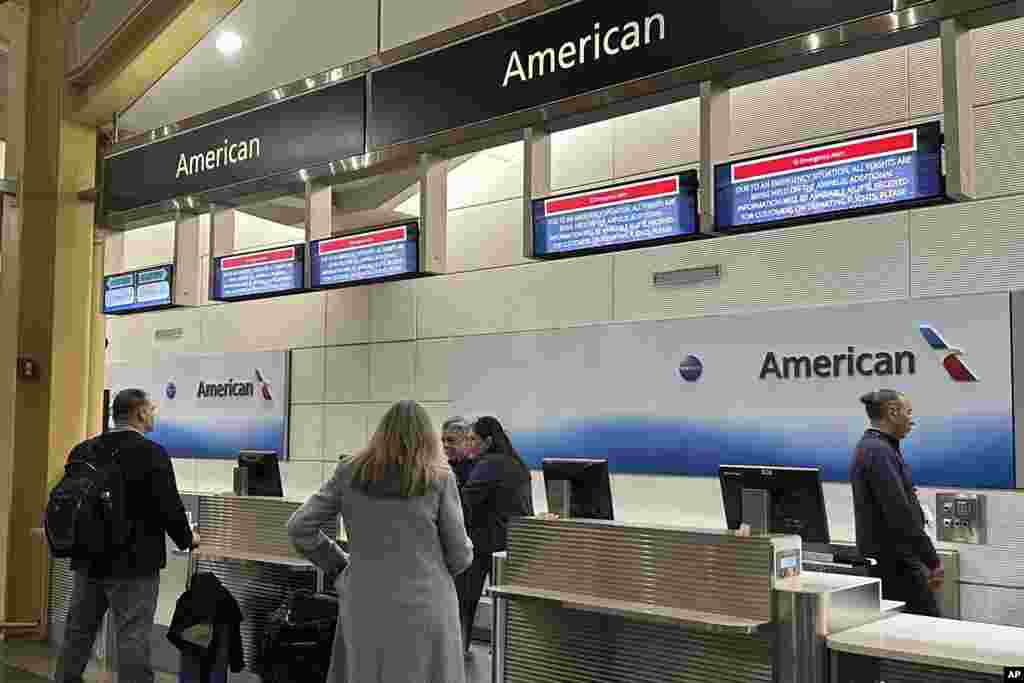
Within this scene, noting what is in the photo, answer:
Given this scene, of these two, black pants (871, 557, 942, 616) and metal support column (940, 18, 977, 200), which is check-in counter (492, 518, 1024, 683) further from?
metal support column (940, 18, 977, 200)

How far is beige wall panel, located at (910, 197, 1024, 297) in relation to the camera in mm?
4852

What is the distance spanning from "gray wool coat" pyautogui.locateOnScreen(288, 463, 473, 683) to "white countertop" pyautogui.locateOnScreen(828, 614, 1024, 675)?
1132 millimetres

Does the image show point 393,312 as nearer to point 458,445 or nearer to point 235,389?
point 235,389

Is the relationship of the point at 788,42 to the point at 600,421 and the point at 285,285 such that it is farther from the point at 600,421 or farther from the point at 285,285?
the point at 600,421

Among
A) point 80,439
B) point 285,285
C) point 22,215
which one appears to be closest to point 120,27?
point 22,215

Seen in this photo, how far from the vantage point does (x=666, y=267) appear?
20.6 ft

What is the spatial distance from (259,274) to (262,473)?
1.52 meters

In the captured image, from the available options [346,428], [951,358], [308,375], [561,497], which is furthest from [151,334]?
[951,358]

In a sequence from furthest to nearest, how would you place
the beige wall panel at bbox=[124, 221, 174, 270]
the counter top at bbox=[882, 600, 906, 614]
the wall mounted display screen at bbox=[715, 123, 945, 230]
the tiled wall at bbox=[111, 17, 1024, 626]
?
the beige wall panel at bbox=[124, 221, 174, 270] < the tiled wall at bbox=[111, 17, 1024, 626] < the counter top at bbox=[882, 600, 906, 614] < the wall mounted display screen at bbox=[715, 123, 945, 230]

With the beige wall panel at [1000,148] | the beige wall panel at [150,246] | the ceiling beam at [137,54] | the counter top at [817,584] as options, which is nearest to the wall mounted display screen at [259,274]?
the ceiling beam at [137,54]

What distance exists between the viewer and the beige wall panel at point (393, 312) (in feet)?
25.6

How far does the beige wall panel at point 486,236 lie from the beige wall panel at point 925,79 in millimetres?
2703

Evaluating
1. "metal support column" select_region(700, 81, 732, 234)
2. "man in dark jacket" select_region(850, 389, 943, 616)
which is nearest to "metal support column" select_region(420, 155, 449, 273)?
"metal support column" select_region(700, 81, 732, 234)

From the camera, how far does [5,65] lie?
8547mm
